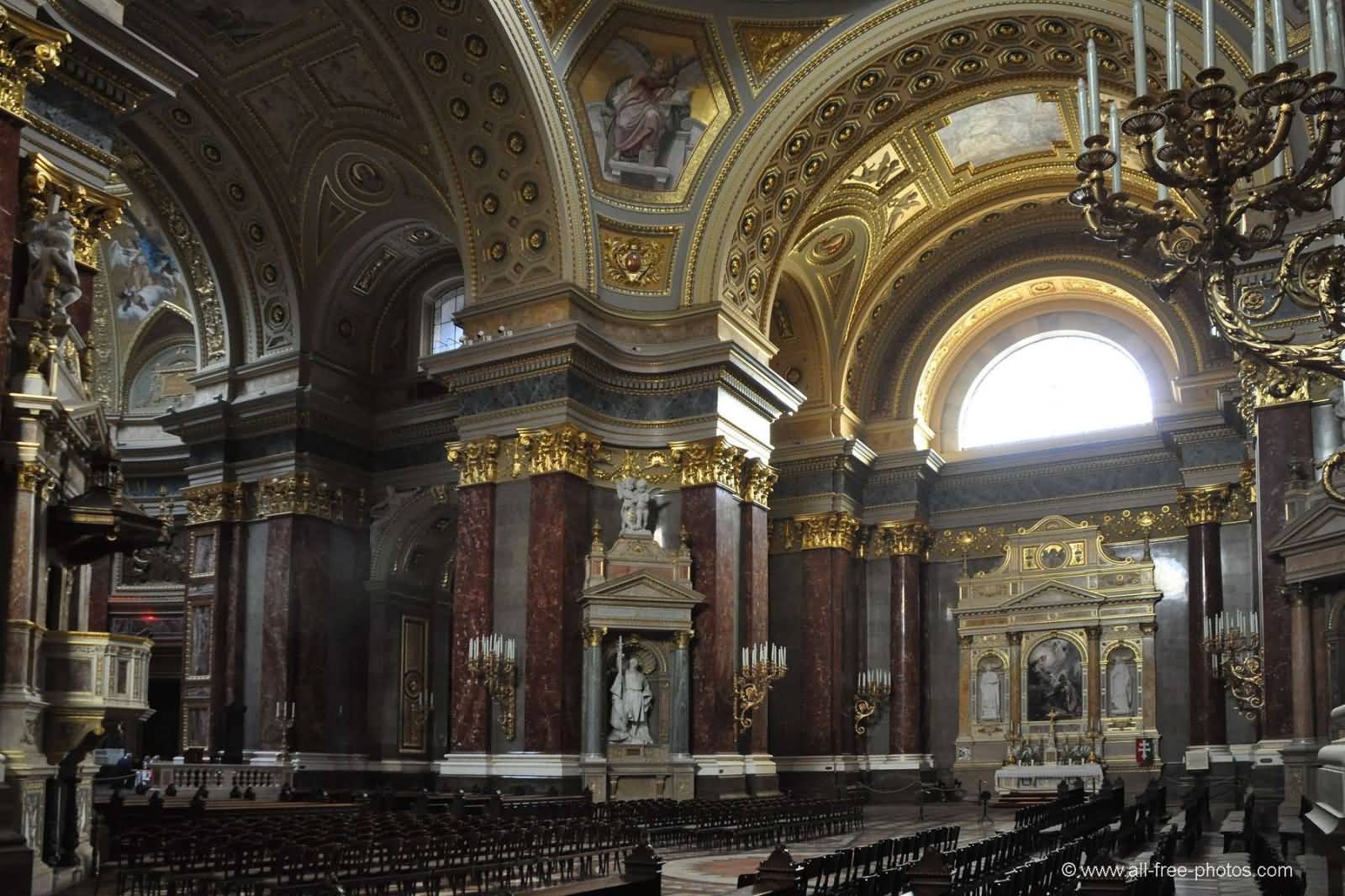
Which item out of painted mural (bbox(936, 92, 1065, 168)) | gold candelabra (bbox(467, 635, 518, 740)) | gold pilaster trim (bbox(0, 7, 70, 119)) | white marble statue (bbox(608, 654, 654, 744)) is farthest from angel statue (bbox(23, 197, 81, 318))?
painted mural (bbox(936, 92, 1065, 168))

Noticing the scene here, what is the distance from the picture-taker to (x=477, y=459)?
2189 centimetres

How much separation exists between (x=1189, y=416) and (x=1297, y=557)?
10.3m

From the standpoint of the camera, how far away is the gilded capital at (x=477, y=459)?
2175 cm

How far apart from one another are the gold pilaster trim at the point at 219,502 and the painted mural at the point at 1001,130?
1490cm

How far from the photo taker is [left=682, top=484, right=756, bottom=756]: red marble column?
21281mm

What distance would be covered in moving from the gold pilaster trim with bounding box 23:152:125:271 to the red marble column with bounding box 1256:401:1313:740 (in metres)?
13.3

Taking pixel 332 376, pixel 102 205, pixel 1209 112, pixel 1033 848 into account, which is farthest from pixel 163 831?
pixel 332 376

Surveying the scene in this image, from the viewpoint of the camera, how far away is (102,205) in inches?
506

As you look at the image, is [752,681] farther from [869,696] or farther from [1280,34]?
[1280,34]

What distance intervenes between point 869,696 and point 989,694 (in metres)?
2.54

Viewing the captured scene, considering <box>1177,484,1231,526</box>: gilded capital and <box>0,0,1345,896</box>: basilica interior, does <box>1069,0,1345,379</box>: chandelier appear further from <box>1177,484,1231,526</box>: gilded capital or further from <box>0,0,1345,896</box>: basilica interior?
<box>1177,484,1231,526</box>: gilded capital

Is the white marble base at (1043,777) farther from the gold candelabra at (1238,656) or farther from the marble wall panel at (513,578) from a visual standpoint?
the marble wall panel at (513,578)

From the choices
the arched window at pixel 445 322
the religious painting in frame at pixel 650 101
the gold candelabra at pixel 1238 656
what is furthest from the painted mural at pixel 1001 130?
the arched window at pixel 445 322

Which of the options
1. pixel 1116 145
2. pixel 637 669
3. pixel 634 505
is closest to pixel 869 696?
pixel 637 669
